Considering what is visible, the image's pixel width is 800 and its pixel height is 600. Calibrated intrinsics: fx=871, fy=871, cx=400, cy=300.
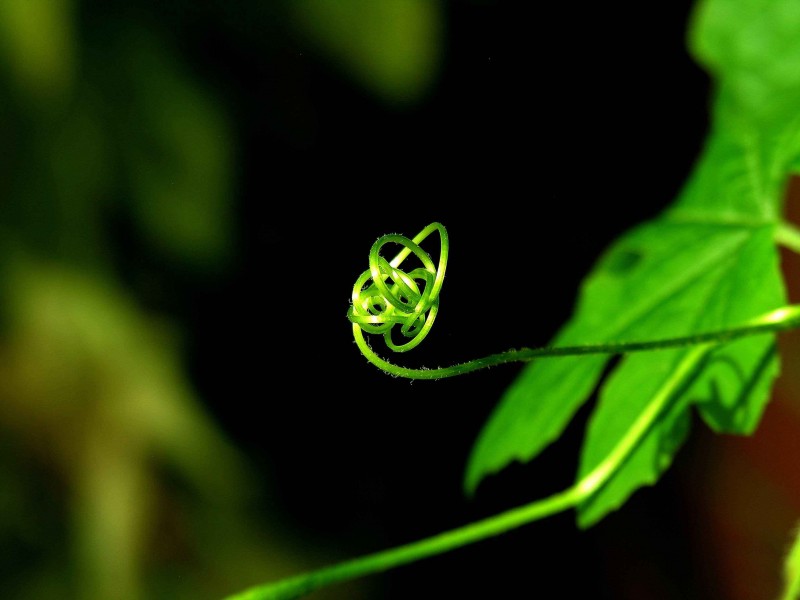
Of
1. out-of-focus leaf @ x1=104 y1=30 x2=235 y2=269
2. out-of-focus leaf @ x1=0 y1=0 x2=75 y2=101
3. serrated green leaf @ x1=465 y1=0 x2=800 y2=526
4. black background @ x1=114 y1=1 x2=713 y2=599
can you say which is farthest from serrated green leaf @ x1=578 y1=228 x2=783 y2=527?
out-of-focus leaf @ x1=0 y1=0 x2=75 y2=101

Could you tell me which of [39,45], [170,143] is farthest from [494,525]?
[39,45]

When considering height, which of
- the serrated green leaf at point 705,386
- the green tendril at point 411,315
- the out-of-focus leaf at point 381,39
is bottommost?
A: the serrated green leaf at point 705,386

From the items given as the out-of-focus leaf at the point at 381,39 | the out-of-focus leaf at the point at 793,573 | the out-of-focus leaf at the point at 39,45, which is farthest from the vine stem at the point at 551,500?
the out-of-focus leaf at the point at 39,45

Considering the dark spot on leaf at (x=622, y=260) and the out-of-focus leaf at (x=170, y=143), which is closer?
the dark spot on leaf at (x=622, y=260)

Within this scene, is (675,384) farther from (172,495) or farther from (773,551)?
(172,495)

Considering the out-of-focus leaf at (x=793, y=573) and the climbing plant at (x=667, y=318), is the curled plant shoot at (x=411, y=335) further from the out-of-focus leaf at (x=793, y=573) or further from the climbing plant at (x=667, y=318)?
the out-of-focus leaf at (x=793, y=573)

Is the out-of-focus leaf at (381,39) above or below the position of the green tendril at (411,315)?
above
